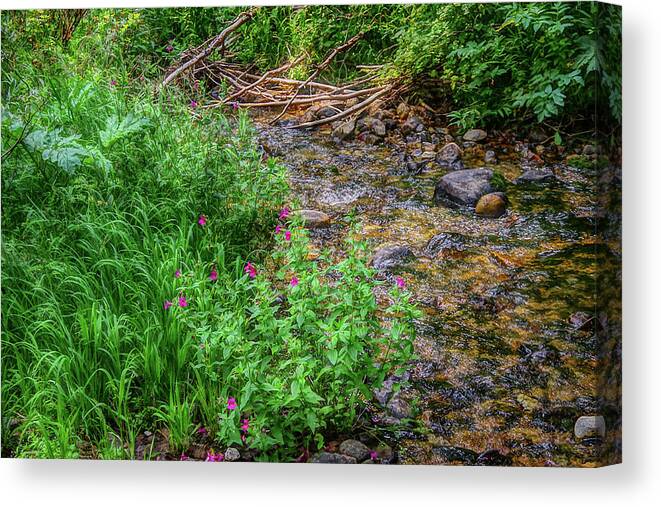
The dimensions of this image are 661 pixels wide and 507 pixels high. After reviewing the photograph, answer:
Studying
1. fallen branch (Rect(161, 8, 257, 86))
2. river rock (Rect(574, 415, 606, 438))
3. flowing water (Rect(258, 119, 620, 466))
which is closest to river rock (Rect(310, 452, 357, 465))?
flowing water (Rect(258, 119, 620, 466))

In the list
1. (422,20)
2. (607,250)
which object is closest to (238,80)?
(422,20)

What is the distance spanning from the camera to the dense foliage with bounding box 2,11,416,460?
14.2 feet

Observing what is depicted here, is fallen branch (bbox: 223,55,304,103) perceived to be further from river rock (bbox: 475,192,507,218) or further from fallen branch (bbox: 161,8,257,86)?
river rock (bbox: 475,192,507,218)

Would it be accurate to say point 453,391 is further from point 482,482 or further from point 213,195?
point 213,195

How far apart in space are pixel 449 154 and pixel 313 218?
2.44 feet

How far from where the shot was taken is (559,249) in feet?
13.9

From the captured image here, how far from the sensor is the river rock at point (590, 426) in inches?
163

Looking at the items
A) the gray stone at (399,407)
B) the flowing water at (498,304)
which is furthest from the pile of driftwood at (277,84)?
the gray stone at (399,407)

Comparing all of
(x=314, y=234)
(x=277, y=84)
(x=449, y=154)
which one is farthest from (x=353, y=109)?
(x=314, y=234)

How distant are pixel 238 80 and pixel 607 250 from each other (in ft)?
6.63

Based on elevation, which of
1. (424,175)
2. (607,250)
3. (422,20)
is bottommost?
(607,250)

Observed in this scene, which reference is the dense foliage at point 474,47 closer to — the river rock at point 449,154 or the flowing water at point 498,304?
the river rock at point 449,154

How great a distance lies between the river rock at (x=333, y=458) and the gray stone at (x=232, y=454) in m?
0.37

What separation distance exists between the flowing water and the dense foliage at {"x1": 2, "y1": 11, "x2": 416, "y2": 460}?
7.7 inches
